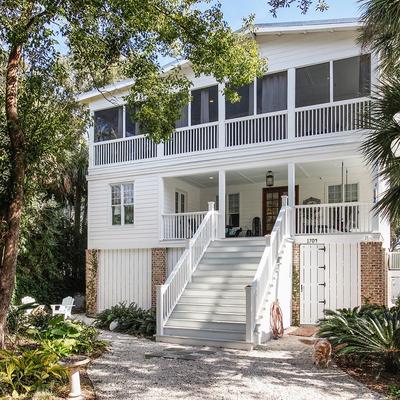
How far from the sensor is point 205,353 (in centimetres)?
1023

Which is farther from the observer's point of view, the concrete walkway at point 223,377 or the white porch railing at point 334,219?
the white porch railing at point 334,219

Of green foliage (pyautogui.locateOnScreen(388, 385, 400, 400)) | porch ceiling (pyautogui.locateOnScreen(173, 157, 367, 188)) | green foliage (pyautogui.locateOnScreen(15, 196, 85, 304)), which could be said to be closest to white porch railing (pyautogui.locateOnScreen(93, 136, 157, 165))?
porch ceiling (pyautogui.locateOnScreen(173, 157, 367, 188))

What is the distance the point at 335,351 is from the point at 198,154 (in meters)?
8.87

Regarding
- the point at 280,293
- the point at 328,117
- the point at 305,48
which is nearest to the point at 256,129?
the point at 328,117

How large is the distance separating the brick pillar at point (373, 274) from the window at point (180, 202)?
7.31 m

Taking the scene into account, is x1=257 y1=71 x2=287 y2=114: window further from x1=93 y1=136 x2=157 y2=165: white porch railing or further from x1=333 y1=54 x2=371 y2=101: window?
x1=93 y1=136 x2=157 y2=165: white porch railing

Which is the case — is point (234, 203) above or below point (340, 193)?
below

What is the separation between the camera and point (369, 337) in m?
8.62

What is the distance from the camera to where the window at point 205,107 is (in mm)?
16719

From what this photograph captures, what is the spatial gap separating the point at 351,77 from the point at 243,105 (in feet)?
11.5

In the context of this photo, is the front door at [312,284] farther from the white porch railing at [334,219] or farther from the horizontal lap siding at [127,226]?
the horizontal lap siding at [127,226]

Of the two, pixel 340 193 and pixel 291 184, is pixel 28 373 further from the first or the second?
pixel 340 193

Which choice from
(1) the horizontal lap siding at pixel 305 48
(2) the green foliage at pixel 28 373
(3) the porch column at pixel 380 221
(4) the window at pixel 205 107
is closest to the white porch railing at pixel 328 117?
(1) the horizontal lap siding at pixel 305 48

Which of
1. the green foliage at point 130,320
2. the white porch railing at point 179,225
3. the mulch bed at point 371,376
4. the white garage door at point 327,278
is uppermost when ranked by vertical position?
the white porch railing at point 179,225
